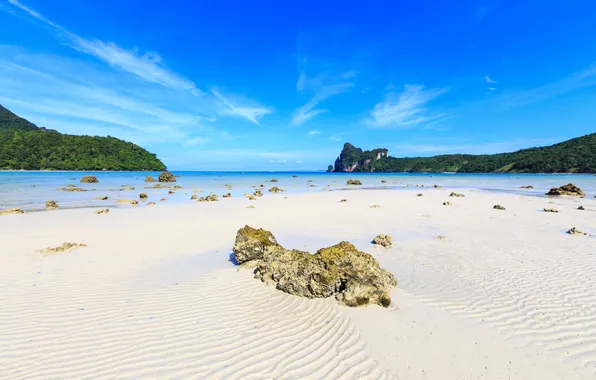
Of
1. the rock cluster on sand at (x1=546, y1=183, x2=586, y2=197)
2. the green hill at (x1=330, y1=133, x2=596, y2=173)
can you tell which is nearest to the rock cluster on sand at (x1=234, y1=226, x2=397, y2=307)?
the rock cluster on sand at (x1=546, y1=183, x2=586, y2=197)

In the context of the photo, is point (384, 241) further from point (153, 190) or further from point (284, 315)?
point (153, 190)

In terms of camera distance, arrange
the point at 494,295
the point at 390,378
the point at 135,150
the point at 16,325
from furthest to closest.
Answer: the point at 135,150 → the point at 494,295 → the point at 16,325 → the point at 390,378

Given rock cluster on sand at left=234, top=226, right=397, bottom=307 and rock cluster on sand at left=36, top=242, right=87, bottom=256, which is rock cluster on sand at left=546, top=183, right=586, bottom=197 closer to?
rock cluster on sand at left=234, top=226, right=397, bottom=307

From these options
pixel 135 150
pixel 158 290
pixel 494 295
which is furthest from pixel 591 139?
pixel 135 150

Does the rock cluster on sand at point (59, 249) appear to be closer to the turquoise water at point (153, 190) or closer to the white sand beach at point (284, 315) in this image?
the white sand beach at point (284, 315)

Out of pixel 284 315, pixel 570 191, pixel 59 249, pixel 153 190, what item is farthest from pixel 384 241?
pixel 153 190

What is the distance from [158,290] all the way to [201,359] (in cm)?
310

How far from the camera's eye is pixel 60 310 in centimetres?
531

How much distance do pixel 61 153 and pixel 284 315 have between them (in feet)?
409

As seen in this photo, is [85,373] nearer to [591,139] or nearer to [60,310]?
[60,310]

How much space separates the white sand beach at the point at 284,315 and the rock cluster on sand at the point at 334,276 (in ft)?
0.81

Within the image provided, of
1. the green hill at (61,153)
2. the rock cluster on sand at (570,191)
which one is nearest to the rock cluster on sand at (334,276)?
the rock cluster on sand at (570,191)

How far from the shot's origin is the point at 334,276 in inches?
231

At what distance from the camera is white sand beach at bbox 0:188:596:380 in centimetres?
382
